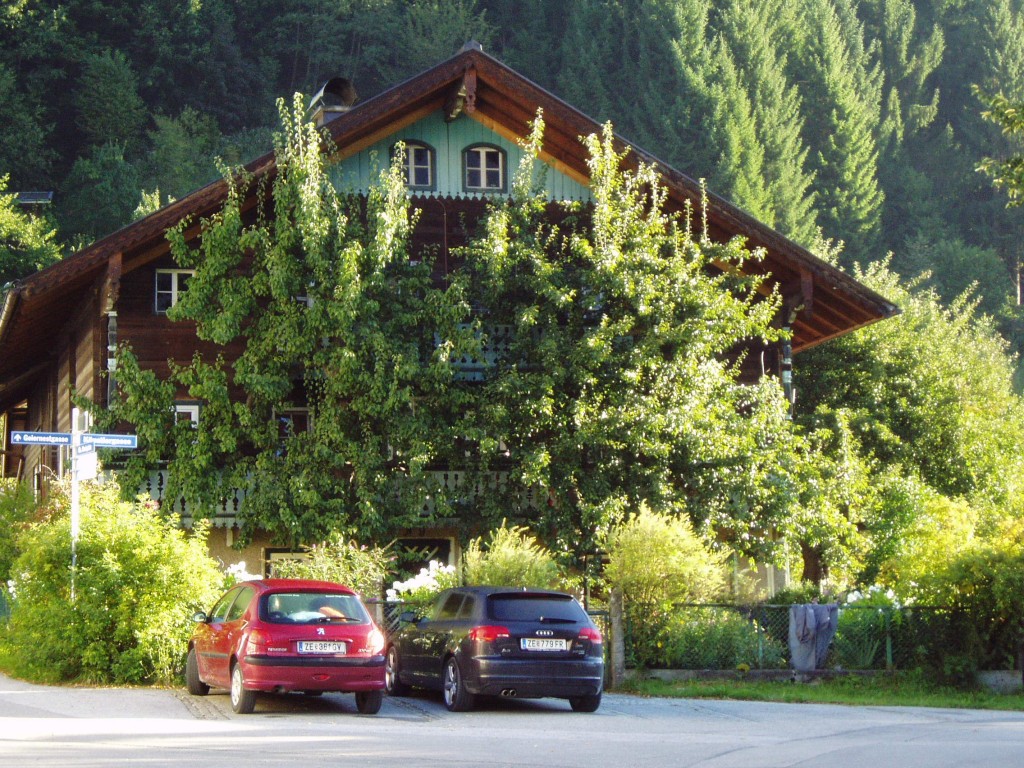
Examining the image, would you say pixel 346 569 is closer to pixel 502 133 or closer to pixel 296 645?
pixel 296 645

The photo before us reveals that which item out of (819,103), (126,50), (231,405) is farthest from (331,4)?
(231,405)

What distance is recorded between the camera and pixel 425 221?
31.8 metres

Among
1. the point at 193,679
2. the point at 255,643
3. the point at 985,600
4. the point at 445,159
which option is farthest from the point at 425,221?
the point at 255,643

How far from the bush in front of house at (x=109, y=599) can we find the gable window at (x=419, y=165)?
461 inches

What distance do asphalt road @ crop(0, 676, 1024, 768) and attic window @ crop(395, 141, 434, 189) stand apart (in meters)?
13.9

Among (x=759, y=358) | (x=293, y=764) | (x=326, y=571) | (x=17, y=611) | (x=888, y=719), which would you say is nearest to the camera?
(x=293, y=764)

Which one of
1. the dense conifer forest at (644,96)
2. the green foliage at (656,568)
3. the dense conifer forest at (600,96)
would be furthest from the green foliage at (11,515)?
the dense conifer forest at (600,96)

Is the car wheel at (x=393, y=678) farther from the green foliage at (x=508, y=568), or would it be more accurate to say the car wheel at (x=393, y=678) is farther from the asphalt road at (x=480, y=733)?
the green foliage at (x=508, y=568)

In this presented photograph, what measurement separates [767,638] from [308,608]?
8355mm

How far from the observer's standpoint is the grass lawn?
21172mm

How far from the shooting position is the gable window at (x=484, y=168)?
3200cm

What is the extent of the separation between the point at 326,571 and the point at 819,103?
226 feet

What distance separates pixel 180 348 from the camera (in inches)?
1209

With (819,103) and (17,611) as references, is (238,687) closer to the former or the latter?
(17,611)
